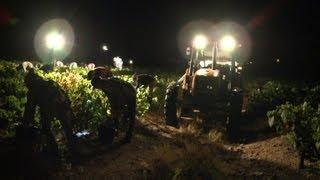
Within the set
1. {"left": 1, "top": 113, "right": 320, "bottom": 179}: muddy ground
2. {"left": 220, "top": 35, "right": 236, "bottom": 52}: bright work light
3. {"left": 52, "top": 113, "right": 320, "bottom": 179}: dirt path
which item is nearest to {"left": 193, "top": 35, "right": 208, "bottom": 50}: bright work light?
{"left": 220, "top": 35, "right": 236, "bottom": 52}: bright work light

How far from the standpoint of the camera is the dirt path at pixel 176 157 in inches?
273

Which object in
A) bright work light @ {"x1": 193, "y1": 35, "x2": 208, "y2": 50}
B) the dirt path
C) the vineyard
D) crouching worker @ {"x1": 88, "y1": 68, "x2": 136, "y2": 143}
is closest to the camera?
the dirt path

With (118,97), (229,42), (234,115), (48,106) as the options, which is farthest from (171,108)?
(48,106)

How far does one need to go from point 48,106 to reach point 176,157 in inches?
97.7

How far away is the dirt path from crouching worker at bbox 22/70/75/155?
0.64 meters

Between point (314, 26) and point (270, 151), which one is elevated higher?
point (314, 26)

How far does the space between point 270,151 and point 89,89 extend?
451 centimetres

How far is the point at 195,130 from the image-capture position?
11.5 meters

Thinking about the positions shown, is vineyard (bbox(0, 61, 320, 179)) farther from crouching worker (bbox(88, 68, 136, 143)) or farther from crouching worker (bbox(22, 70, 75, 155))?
crouching worker (bbox(22, 70, 75, 155))

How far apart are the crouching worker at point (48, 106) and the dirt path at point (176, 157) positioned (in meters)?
0.64

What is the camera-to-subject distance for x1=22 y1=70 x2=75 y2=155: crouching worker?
6.73 meters

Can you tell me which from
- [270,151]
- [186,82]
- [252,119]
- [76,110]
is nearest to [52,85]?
[76,110]

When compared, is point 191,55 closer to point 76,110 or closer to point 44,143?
point 76,110

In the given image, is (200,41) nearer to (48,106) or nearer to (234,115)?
(234,115)
